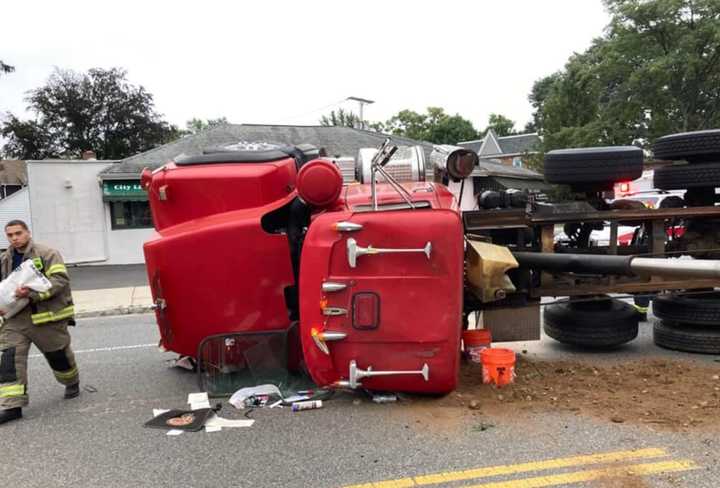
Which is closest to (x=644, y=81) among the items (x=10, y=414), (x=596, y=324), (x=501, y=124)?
(x=596, y=324)

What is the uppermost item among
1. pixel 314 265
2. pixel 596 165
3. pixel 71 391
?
pixel 596 165

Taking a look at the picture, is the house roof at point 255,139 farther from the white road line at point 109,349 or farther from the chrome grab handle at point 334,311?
the chrome grab handle at point 334,311

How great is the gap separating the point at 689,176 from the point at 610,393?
2363mm

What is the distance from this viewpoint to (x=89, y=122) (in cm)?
3375

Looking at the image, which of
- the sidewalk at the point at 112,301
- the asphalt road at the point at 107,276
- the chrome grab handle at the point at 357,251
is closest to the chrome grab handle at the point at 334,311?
the chrome grab handle at the point at 357,251

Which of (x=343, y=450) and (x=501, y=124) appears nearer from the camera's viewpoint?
(x=343, y=450)

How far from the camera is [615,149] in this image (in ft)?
18.1

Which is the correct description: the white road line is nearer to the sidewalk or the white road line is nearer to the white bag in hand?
the white bag in hand

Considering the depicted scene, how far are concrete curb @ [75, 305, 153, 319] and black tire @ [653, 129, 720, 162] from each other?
28.6ft

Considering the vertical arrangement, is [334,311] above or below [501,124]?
below

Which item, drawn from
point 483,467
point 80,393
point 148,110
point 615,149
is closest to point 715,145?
point 615,149

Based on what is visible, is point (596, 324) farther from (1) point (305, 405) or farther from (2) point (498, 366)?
(1) point (305, 405)

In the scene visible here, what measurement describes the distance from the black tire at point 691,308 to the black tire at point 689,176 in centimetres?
106

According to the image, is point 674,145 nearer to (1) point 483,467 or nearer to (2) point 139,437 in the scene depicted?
(1) point 483,467
